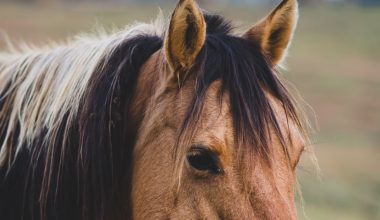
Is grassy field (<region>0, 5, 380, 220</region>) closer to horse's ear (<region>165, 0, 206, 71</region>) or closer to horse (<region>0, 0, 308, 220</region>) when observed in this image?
horse (<region>0, 0, 308, 220</region>)

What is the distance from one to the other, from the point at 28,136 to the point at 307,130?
1.45 m

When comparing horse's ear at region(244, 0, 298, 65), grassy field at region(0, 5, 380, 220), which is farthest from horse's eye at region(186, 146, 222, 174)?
grassy field at region(0, 5, 380, 220)

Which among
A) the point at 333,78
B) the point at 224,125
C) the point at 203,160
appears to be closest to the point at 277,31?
the point at 224,125

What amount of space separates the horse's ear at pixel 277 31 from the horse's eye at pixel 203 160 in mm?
760

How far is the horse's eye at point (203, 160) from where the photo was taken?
2.96 metres

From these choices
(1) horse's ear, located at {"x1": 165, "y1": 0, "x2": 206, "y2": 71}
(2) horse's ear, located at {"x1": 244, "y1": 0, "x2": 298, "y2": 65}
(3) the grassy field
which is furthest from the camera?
(3) the grassy field

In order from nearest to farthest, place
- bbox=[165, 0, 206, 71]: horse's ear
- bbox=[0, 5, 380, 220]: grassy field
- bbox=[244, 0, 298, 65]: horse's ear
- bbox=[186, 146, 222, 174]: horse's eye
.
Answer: bbox=[186, 146, 222, 174]: horse's eye → bbox=[165, 0, 206, 71]: horse's ear → bbox=[244, 0, 298, 65]: horse's ear → bbox=[0, 5, 380, 220]: grassy field

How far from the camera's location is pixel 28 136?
348 centimetres

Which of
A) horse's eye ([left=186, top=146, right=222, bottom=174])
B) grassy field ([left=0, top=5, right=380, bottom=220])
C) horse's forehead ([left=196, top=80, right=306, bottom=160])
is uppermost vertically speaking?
grassy field ([left=0, top=5, right=380, bottom=220])

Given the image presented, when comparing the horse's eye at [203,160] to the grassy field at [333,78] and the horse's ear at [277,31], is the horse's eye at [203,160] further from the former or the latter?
the grassy field at [333,78]

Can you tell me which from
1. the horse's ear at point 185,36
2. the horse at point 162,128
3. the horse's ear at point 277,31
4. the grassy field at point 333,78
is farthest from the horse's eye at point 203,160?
the grassy field at point 333,78

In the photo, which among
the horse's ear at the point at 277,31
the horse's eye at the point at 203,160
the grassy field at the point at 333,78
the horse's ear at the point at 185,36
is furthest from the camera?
the grassy field at the point at 333,78

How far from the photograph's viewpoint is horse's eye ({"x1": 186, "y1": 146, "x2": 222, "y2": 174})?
2957 millimetres

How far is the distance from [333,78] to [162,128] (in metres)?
30.3
